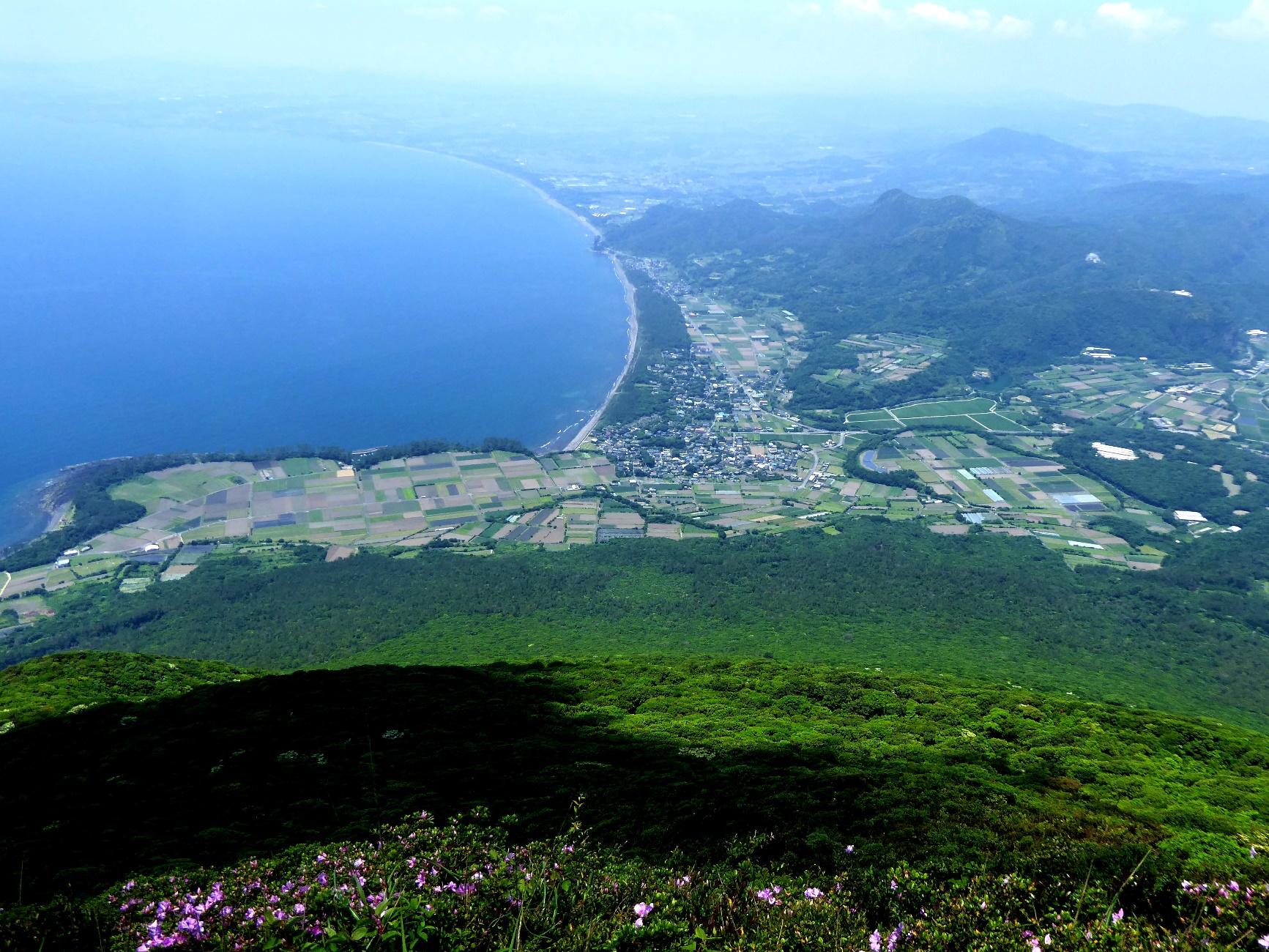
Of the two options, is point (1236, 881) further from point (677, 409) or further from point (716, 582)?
point (677, 409)

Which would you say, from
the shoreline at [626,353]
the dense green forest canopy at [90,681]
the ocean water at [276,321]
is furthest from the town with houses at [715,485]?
the dense green forest canopy at [90,681]

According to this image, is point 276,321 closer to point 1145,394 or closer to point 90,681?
point 90,681

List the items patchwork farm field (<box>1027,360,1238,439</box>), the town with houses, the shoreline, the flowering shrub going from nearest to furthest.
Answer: the flowering shrub → the town with houses → the shoreline → patchwork farm field (<box>1027,360,1238,439</box>)

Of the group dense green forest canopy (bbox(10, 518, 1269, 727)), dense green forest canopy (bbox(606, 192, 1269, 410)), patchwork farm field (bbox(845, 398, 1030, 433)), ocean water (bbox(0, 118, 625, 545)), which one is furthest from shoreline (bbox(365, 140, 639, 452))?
patchwork farm field (bbox(845, 398, 1030, 433))

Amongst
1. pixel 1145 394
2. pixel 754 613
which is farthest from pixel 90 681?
pixel 1145 394

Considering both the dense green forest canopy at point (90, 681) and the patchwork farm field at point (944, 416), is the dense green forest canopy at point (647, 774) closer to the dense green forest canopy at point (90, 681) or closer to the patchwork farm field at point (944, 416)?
the dense green forest canopy at point (90, 681)

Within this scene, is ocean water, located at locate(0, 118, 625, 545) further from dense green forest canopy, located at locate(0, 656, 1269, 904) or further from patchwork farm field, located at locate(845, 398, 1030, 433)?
dense green forest canopy, located at locate(0, 656, 1269, 904)
